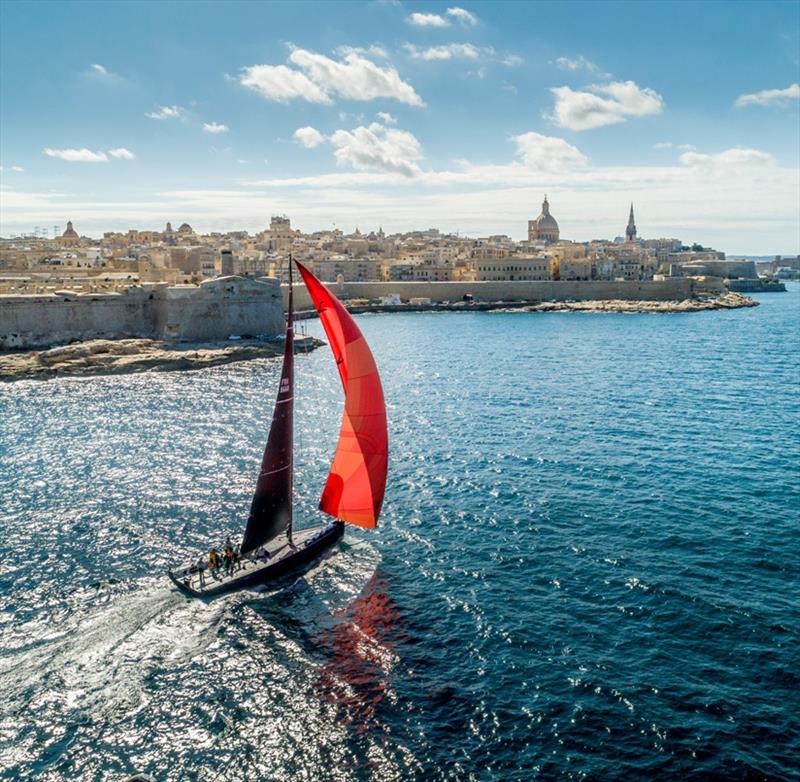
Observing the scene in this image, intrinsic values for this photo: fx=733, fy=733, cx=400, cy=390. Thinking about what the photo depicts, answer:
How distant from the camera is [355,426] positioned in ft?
59.4

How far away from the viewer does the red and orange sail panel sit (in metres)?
17.4

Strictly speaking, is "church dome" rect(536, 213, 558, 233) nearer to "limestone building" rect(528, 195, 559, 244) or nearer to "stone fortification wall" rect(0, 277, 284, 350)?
"limestone building" rect(528, 195, 559, 244)

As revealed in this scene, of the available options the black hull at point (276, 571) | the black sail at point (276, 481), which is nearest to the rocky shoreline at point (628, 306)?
the black hull at point (276, 571)

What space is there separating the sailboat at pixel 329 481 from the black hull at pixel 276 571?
23 millimetres

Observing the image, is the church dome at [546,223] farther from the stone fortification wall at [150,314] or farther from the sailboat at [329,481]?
the sailboat at [329,481]

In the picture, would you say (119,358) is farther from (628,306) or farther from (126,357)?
(628,306)

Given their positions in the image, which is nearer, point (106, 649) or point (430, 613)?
point (106, 649)

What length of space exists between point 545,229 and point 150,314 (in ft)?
461

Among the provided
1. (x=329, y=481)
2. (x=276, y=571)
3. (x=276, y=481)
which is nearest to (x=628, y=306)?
(x=329, y=481)

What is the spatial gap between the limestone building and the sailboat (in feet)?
551

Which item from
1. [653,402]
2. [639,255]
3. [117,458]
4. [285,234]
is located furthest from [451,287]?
[117,458]

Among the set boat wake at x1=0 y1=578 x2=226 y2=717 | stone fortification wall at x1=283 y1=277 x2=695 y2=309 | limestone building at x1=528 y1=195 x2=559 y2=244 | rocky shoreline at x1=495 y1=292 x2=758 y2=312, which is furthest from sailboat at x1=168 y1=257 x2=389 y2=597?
limestone building at x1=528 y1=195 x2=559 y2=244

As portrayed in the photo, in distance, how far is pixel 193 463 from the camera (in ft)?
88.6

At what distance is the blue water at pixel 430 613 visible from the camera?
12.1m
